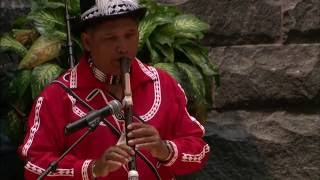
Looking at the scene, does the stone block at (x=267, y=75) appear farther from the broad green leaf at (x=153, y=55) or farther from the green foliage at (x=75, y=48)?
the broad green leaf at (x=153, y=55)

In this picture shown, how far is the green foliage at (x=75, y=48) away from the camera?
3.38 metres

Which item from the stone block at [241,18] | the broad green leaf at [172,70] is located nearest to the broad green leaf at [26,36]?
the broad green leaf at [172,70]

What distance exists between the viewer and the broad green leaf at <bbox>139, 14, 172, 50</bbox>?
11.3 ft

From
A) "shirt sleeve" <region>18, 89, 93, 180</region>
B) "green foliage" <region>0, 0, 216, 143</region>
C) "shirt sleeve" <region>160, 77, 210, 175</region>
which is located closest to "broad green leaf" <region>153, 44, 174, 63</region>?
"green foliage" <region>0, 0, 216, 143</region>

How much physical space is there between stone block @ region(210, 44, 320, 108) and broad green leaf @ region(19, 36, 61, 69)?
1121 mm

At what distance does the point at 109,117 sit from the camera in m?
2.44

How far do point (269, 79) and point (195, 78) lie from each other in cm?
85

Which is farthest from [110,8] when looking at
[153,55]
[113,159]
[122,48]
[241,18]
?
[241,18]

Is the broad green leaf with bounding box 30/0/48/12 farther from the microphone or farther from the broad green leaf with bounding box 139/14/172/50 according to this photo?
the microphone

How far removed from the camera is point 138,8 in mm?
2396

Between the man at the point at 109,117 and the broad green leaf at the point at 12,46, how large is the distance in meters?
0.98

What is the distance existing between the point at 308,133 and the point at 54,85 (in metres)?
2.07

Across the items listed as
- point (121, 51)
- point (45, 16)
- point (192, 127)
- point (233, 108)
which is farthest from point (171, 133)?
point (233, 108)

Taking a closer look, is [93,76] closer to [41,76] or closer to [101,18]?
[101,18]
